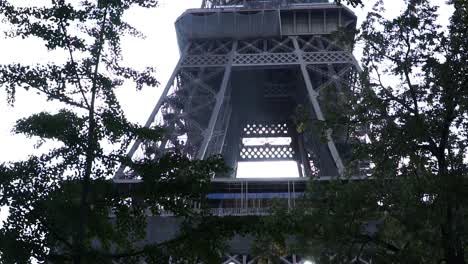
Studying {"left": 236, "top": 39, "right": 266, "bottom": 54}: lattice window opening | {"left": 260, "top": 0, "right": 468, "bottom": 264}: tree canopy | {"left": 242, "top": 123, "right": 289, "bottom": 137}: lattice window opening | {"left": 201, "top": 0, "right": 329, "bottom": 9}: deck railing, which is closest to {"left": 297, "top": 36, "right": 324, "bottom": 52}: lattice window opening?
{"left": 236, "top": 39, "right": 266, "bottom": 54}: lattice window opening

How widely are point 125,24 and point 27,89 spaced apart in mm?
2443

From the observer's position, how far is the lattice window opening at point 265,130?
53438mm

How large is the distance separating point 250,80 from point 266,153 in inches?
310

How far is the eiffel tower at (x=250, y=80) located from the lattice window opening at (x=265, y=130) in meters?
0.99

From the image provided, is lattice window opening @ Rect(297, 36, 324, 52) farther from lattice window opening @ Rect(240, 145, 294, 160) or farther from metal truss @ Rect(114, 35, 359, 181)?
lattice window opening @ Rect(240, 145, 294, 160)

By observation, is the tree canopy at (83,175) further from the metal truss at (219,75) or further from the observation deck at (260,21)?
the observation deck at (260,21)

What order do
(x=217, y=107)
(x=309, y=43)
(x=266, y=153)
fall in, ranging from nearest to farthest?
(x=217, y=107) → (x=309, y=43) → (x=266, y=153)

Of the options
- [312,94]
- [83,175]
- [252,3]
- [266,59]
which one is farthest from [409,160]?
[252,3]

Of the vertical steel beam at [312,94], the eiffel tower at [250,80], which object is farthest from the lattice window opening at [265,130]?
the vertical steel beam at [312,94]

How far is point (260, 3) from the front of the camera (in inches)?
1823

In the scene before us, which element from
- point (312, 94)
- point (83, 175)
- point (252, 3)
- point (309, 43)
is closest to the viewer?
point (83, 175)

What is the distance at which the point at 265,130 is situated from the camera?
53844 mm

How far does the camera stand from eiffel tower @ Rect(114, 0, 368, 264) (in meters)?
36.3

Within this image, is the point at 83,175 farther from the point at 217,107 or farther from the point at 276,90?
the point at 276,90
